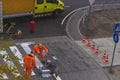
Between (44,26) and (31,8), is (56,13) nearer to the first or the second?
(44,26)

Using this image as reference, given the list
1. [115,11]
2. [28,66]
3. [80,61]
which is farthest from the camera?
[115,11]

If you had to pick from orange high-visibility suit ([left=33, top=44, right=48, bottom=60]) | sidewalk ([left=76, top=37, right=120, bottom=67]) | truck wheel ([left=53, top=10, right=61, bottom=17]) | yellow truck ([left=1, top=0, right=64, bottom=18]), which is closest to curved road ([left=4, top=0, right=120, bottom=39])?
truck wheel ([left=53, top=10, right=61, bottom=17])

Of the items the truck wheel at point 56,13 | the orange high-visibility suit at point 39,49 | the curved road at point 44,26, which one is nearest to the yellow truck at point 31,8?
the truck wheel at point 56,13

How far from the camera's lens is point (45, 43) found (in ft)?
81.7

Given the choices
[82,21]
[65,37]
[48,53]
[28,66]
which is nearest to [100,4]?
[82,21]

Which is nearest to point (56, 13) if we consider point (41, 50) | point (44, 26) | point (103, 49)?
point (44, 26)

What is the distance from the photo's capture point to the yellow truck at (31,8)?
26500 millimetres

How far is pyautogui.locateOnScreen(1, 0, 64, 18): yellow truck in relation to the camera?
26.5 m

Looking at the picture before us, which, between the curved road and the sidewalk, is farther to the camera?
the curved road

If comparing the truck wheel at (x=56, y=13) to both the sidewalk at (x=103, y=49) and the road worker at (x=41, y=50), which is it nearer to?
the sidewalk at (x=103, y=49)

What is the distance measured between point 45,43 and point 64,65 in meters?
3.25

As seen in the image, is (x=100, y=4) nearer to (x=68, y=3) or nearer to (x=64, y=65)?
(x=68, y=3)

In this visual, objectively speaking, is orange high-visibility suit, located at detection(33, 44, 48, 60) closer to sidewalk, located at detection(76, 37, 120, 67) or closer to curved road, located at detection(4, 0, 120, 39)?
sidewalk, located at detection(76, 37, 120, 67)

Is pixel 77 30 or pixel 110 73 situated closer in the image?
pixel 110 73
